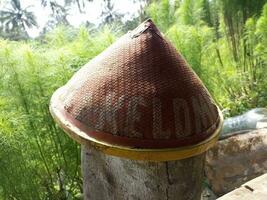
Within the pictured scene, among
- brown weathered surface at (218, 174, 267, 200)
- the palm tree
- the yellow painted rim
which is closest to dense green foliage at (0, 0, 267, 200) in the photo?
brown weathered surface at (218, 174, 267, 200)

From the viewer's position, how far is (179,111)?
970 mm

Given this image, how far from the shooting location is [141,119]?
3.12ft

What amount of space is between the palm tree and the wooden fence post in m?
31.1

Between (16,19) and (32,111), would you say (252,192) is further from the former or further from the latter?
(16,19)

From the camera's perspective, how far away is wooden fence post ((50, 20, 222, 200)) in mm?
947

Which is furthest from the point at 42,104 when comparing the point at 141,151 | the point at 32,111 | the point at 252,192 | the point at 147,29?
the point at 141,151

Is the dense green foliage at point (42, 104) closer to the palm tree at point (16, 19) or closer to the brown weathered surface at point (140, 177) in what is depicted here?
the brown weathered surface at point (140, 177)

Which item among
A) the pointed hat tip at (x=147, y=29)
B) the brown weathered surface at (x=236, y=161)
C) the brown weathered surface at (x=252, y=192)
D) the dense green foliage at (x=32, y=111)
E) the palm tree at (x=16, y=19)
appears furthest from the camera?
the palm tree at (x=16, y=19)

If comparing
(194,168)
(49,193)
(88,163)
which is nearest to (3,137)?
(49,193)

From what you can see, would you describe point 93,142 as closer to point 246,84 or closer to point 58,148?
point 58,148

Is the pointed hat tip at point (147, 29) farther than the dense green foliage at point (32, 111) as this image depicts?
No

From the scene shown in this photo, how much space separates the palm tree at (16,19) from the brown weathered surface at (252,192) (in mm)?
30407

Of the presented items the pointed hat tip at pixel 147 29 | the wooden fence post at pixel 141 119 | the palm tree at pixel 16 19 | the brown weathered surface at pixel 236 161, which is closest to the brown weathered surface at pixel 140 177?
the wooden fence post at pixel 141 119

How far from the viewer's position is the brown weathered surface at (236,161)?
3633mm
